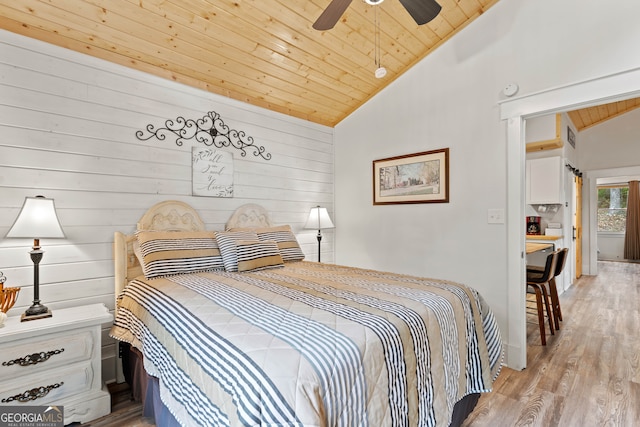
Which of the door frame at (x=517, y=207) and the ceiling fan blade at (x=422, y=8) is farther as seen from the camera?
the door frame at (x=517, y=207)

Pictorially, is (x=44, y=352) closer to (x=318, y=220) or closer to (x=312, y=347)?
(x=312, y=347)

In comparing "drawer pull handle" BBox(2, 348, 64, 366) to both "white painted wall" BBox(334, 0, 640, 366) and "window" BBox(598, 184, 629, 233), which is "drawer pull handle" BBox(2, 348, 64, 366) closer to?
"white painted wall" BBox(334, 0, 640, 366)

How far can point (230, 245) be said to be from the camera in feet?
8.39

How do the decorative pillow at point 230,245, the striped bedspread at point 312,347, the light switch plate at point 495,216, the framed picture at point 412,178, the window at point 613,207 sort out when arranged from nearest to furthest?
the striped bedspread at point 312,347, the decorative pillow at point 230,245, the light switch plate at point 495,216, the framed picture at point 412,178, the window at point 613,207

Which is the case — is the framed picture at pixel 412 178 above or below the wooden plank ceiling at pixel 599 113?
below

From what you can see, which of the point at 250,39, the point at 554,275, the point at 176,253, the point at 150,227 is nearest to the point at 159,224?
the point at 150,227

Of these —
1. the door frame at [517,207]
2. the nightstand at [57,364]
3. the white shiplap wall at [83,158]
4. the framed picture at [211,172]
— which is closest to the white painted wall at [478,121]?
the door frame at [517,207]

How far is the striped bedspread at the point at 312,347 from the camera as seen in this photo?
95 cm

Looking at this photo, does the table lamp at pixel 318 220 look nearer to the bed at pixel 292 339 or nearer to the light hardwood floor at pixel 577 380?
the bed at pixel 292 339

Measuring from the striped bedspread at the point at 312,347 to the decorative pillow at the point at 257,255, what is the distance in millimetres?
387

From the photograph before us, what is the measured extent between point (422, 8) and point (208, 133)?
2084mm

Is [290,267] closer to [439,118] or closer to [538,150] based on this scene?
[439,118]

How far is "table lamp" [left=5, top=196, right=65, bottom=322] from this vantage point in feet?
6.05

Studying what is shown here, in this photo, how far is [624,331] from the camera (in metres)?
3.20
